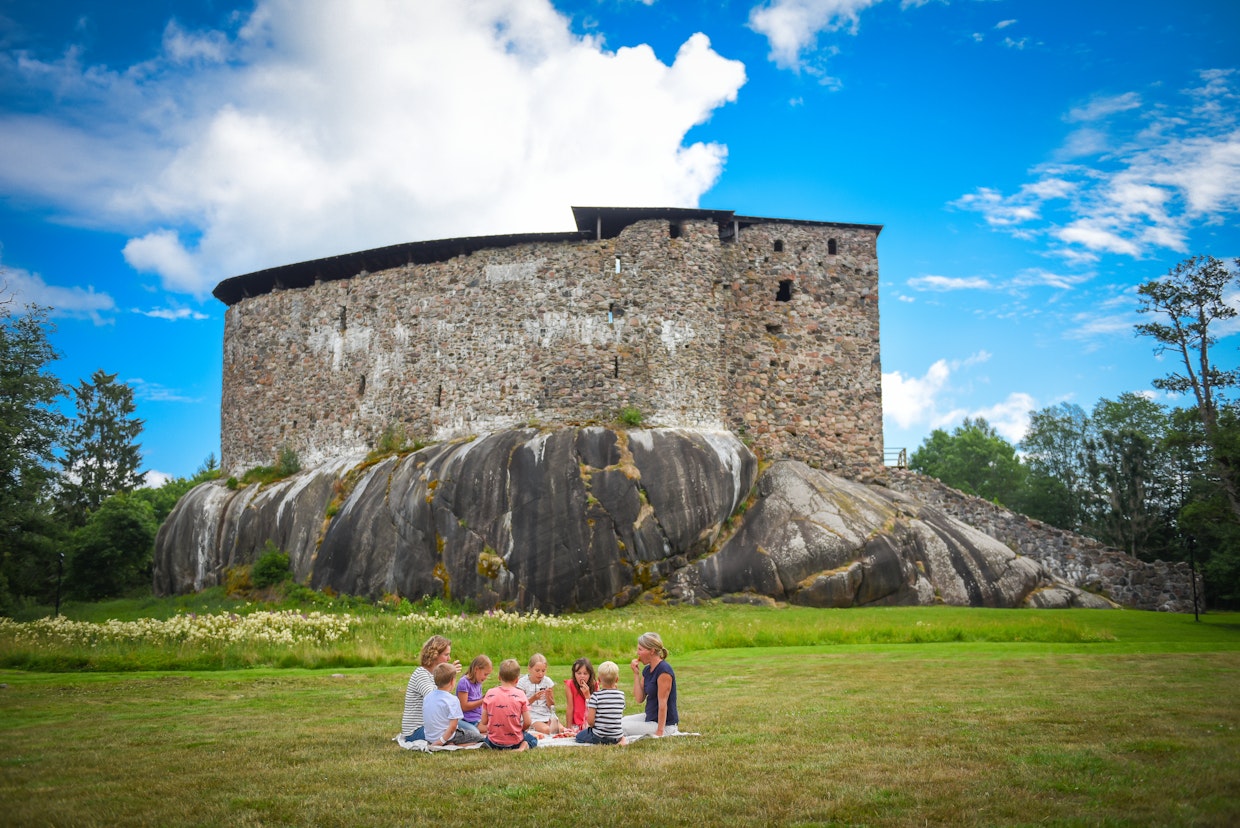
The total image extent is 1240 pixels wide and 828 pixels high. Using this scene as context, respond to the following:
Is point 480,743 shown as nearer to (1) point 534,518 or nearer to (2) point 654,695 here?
(2) point 654,695

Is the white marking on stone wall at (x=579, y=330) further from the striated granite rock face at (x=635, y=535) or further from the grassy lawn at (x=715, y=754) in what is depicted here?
the grassy lawn at (x=715, y=754)

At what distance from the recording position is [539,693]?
39.1 feet

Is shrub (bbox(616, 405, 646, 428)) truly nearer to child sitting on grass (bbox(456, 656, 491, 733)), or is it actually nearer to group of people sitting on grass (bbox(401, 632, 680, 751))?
group of people sitting on grass (bbox(401, 632, 680, 751))

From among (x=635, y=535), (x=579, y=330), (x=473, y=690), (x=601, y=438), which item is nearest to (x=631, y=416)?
(x=601, y=438)

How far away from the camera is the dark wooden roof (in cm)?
3703

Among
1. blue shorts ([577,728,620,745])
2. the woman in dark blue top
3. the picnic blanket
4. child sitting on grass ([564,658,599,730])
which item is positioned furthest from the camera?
child sitting on grass ([564,658,599,730])

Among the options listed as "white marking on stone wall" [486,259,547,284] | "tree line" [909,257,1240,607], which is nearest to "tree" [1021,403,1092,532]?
"tree line" [909,257,1240,607]

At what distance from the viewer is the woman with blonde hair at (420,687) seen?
10.5m

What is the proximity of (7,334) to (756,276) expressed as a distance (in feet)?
99.2

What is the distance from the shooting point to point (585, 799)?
7.51m

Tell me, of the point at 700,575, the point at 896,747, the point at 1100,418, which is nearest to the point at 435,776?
the point at 896,747

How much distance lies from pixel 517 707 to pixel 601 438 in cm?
2310

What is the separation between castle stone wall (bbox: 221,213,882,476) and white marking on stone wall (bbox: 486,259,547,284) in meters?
0.06

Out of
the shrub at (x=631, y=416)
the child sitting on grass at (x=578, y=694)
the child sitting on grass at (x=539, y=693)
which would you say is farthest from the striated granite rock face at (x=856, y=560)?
the child sitting on grass at (x=578, y=694)
